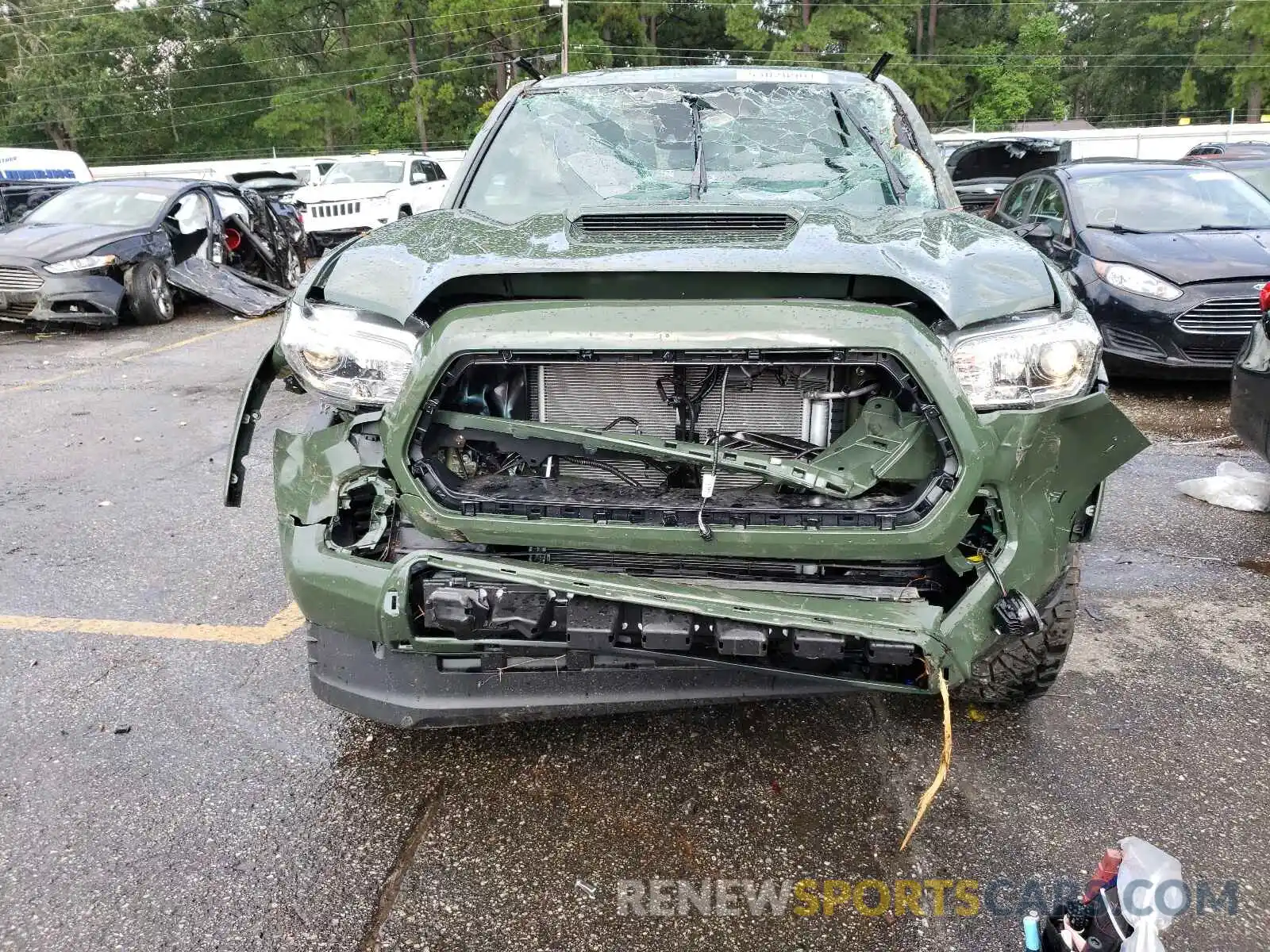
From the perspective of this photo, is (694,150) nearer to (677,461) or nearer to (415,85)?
(677,461)

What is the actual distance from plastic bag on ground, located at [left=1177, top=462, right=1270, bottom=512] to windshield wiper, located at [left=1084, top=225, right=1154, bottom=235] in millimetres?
2724

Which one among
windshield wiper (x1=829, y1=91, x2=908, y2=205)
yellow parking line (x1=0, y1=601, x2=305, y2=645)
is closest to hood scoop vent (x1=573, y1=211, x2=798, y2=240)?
windshield wiper (x1=829, y1=91, x2=908, y2=205)

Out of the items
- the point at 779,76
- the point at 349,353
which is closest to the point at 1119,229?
the point at 779,76

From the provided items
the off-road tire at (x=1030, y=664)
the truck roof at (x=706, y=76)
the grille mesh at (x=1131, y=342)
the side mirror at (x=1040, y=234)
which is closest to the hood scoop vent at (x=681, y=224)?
the off-road tire at (x=1030, y=664)

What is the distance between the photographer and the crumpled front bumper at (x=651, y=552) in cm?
198

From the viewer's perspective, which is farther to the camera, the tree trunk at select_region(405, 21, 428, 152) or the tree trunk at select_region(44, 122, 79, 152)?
the tree trunk at select_region(44, 122, 79, 152)

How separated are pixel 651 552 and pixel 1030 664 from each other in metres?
1.32

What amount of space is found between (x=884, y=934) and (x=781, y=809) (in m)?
0.45

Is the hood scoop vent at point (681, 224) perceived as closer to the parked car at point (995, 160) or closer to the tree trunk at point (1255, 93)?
the parked car at point (995, 160)

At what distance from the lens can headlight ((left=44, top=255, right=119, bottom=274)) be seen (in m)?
9.24

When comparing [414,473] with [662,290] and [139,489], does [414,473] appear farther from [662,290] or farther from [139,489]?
[139,489]

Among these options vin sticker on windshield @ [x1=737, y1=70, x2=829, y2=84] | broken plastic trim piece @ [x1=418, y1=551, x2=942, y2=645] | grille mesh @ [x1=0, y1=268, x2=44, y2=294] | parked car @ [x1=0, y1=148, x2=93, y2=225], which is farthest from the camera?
parked car @ [x1=0, y1=148, x2=93, y2=225]

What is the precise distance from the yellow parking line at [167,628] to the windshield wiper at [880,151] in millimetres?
2727

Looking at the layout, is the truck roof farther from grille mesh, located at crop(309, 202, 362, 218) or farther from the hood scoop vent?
grille mesh, located at crop(309, 202, 362, 218)
